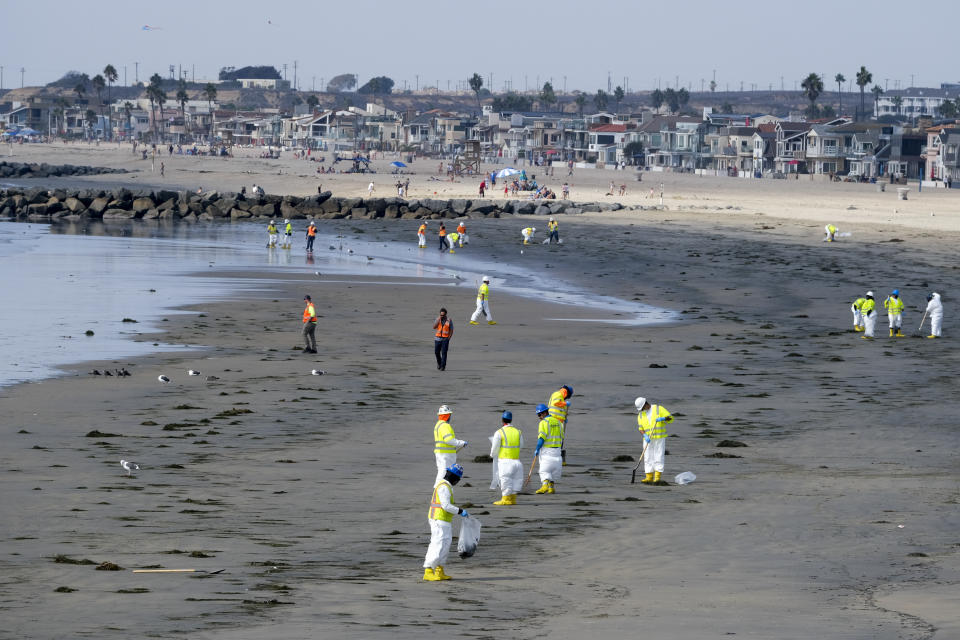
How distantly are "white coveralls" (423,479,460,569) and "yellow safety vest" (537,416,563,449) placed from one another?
402 cm

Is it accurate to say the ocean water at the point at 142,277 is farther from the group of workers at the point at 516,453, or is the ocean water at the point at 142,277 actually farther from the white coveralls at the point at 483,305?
the group of workers at the point at 516,453

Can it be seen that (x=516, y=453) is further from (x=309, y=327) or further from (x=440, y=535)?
(x=309, y=327)

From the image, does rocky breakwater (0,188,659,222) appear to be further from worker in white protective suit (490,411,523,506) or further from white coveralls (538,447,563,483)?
worker in white protective suit (490,411,523,506)

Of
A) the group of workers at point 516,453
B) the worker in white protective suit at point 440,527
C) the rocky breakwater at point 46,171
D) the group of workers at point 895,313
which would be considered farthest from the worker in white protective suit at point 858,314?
the rocky breakwater at point 46,171

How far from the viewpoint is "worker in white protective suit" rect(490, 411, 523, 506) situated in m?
15.8

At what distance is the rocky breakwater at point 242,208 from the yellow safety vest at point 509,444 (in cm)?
6085

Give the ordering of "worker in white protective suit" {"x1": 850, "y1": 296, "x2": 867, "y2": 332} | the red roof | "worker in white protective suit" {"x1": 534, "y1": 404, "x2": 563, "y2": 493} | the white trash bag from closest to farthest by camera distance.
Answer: the white trash bag → "worker in white protective suit" {"x1": 534, "y1": 404, "x2": 563, "y2": 493} → "worker in white protective suit" {"x1": 850, "y1": 296, "x2": 867, "y2": 332} → the red roof

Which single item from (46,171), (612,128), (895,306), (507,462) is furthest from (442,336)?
(612,128)

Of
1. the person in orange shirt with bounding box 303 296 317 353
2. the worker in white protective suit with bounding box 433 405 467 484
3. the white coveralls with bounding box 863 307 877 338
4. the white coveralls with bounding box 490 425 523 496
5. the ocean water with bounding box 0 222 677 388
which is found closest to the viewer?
the worker in white protective suit with bounding box 433 405 467 484

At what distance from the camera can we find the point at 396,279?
45.1 metres

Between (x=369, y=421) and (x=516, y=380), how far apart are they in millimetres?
4965

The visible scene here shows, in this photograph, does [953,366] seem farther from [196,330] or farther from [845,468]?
[196,330]

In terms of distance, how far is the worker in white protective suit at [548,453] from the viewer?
1653 centimetres

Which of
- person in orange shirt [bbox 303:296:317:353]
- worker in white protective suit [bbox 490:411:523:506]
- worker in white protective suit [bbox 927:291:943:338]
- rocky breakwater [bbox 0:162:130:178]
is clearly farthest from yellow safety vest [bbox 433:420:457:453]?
rocky breakwater [bbox 0:162:130:178]
